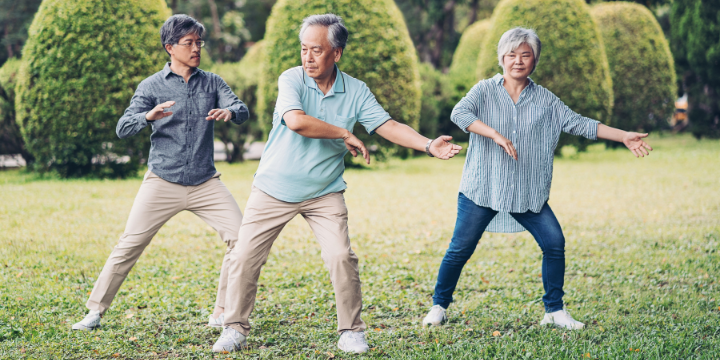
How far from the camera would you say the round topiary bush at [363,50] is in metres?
13.2

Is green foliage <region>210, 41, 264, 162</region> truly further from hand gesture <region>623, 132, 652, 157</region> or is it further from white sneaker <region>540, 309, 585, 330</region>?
hand gesture <region>623, 132, 652, 157</region>

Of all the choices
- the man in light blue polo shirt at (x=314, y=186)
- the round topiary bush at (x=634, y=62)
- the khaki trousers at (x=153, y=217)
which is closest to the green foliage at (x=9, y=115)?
the khaki trousers at (x=153, y=217)

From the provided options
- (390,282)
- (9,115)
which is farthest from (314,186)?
(9,115)

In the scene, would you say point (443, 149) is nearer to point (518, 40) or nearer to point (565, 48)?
point (518, 40)

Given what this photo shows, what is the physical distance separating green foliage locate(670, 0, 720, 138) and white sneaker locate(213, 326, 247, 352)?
2024 centimetres

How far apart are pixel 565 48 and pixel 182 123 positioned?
13107mm

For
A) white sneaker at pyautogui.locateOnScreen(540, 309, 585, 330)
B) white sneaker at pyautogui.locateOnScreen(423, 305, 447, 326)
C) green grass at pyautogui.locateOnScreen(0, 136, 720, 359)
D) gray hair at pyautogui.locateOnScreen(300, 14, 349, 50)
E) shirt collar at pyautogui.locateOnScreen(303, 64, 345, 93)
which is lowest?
green grass at pyautogui.locateOnScreen(0, 136, 720, 359)

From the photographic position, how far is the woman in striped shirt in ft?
13.3

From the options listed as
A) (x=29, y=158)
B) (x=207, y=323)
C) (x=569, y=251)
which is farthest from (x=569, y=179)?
(x=29, y=158)

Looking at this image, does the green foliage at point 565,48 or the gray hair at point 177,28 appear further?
the green foliage at point 565,48

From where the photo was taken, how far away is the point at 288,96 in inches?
138

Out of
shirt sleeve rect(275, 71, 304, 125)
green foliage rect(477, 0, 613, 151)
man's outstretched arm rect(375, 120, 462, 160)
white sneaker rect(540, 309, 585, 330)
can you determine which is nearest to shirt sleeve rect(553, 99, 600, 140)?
man's outstretched arm rect(375, 120, 462, 160)

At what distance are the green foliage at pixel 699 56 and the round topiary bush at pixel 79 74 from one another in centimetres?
1682

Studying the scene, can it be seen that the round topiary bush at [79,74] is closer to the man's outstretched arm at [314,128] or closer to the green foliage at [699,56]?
the man's outstretched arm at [314,128]
